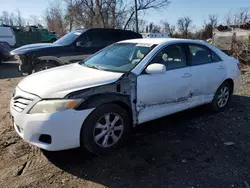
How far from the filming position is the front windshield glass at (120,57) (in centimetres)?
375

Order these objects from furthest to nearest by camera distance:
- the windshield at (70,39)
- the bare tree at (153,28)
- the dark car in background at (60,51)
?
the bare tree at (153,28)
the windshield at (70,39)
the dark car in background at (60,51)

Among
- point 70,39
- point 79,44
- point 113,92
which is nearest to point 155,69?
point 113,92

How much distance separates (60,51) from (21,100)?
14.4ft

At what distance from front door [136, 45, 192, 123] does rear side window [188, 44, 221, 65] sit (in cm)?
22

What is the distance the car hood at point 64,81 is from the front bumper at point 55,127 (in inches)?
10.3

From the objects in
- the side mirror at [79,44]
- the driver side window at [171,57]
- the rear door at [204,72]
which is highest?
the side mirror at [79,44]

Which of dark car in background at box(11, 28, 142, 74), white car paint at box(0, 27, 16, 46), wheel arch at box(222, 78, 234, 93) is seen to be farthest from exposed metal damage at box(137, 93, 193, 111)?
white car paint at box(0, 27, 16, 46)

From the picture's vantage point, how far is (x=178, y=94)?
160 inches

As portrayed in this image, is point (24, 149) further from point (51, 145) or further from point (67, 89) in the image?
point (67, 89)

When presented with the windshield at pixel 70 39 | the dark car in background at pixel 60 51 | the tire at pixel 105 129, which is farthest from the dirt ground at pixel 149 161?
the windshield at pixel 70 39

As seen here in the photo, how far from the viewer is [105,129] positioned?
326cm

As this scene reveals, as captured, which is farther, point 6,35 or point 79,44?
point 6,35

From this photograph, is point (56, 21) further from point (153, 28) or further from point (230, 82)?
point (230, 82)

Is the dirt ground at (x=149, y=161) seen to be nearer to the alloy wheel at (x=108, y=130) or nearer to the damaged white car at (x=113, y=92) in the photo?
the alloy wheel at (x=108, y=130)
